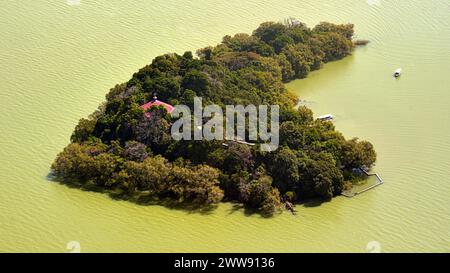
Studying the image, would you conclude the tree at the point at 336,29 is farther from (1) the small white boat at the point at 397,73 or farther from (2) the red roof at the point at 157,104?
(2) the red roof at the point at 157,104

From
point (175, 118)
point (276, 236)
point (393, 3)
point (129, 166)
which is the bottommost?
point (276, 236)

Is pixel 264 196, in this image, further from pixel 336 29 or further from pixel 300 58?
pixel 336 29

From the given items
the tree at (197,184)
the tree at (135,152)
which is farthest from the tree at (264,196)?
the tree at (135,152)

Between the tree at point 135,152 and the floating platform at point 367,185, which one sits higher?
the tree at point 135,152

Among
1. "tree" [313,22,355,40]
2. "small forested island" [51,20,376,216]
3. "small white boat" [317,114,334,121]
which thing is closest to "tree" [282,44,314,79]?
"tree" [313,22,355,40]

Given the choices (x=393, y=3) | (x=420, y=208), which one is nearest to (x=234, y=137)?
(x=420, y=208)

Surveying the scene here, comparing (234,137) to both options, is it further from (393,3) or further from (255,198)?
(393,3)
